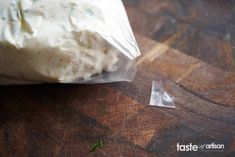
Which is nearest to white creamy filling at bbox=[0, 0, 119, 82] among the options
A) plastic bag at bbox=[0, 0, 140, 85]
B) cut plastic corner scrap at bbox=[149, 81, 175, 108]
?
plastic bag at bbox=[0, 0, 140, 85]

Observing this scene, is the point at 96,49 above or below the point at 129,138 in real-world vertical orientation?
above

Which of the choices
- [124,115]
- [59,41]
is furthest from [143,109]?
[59,41]

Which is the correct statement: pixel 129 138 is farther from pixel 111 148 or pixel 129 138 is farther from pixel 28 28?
pixel 28 28

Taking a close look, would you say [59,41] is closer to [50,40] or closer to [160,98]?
[50,40]

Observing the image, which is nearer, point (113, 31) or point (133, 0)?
point (113, 31)

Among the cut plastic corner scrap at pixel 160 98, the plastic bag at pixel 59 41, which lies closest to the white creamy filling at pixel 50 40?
the plastic bag at pixel 59 41

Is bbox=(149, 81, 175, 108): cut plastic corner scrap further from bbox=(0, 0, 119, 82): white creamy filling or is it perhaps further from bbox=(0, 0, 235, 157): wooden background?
bbox=(0, 0, 119, 82): white creamy filling

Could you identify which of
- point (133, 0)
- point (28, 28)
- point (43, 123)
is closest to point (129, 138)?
point (43, 123)
